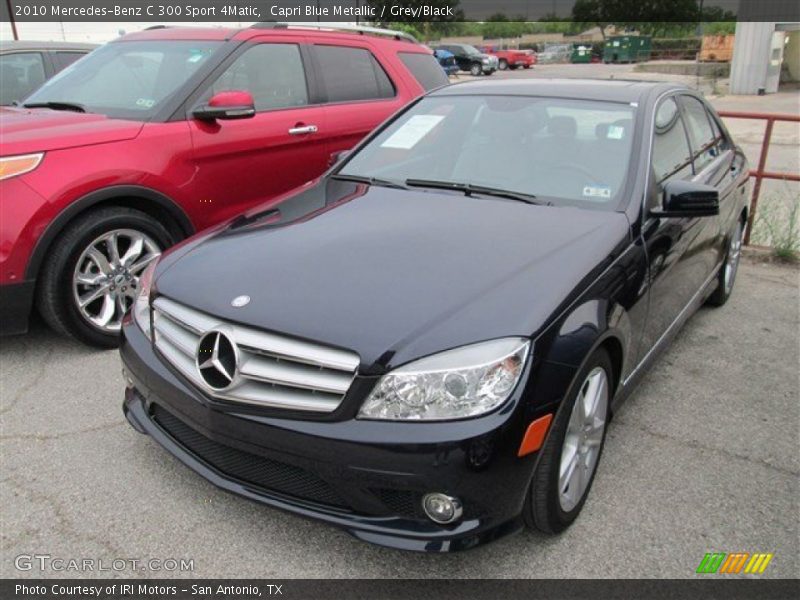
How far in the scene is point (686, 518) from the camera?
106 inches

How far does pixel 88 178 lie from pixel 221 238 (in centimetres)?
134

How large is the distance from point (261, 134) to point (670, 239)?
2754 mm

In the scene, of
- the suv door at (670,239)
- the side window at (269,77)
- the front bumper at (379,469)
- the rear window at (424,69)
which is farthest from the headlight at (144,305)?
the rear window at (424,69)

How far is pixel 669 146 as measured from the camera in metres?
3.55

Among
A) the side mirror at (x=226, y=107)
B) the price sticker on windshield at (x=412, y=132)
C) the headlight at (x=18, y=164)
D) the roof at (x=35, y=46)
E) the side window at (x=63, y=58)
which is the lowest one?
the headlight at (x=18, y=164)

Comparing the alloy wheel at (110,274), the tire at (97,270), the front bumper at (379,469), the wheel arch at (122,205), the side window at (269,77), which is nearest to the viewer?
the front bumper at (379,469)

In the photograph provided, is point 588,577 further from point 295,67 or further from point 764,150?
point 764,150

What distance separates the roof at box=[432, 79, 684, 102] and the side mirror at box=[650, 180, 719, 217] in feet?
2.23

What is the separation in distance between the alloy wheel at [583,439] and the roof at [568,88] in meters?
1.64

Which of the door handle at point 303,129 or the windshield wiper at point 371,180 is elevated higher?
the door handle at point 303,129

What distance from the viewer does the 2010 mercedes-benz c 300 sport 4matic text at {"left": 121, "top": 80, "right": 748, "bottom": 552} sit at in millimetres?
2111

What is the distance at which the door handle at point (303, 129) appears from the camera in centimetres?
489

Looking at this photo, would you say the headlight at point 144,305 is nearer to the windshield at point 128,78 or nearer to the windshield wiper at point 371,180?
the windshield wiper at point 371,180

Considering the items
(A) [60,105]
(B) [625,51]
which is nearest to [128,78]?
(A) [60,105]
